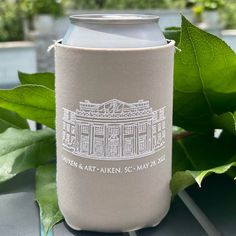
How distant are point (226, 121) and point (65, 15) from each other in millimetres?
5163

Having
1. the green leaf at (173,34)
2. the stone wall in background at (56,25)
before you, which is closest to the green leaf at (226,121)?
the green leaf at (173,34)

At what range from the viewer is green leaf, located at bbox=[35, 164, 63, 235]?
0.51 metres

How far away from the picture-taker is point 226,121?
1.77ft

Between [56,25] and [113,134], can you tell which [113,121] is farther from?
[56,25]

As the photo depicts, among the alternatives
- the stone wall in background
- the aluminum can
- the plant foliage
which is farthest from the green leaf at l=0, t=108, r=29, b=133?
the stone wall in background

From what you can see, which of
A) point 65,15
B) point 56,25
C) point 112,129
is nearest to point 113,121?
point 112,129

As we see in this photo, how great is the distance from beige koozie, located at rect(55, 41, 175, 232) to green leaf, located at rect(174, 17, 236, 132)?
42 millimetres

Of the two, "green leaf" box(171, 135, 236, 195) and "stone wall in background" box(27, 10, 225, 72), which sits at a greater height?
"green leaf" box(171, 135, 236, 195)

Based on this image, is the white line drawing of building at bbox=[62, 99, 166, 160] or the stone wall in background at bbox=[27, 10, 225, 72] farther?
the stone wall in background at bbox=[27, 10, 225, 72]

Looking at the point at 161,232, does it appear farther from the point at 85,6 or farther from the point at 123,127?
the point at 85,6

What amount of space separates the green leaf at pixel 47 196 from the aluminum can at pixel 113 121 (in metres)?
0.02

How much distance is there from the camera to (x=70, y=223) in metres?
0.50

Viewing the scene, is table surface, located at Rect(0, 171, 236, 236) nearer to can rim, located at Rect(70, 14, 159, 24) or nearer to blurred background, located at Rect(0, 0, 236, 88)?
can rim, located at Rect(70, 14, 159, 24)

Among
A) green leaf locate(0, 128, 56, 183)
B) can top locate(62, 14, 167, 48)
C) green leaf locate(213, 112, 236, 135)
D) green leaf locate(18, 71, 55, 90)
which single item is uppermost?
can top locate(62, 14, 167, 48)
